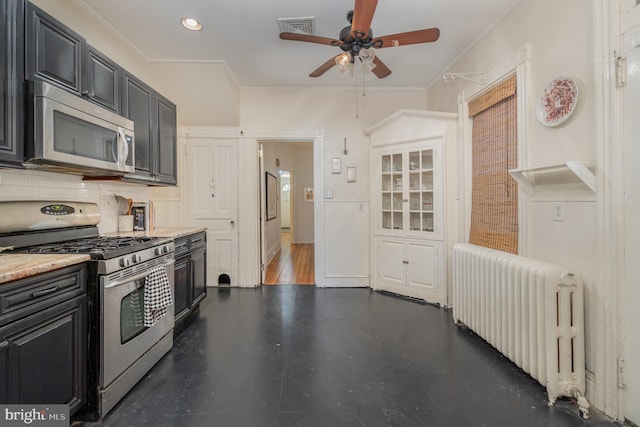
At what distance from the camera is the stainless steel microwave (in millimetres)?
1438

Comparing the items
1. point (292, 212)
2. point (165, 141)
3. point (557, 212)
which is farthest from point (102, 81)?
point (292, 212)

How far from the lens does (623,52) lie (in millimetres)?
1414

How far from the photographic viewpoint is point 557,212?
1.77 m

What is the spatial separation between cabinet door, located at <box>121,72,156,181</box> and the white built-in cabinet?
8.23ft

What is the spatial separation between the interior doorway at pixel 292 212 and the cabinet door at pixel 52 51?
3.18m

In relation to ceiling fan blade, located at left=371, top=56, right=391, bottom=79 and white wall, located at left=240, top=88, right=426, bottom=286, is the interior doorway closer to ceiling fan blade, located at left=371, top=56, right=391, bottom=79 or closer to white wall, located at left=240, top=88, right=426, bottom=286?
white wall, located at left=240, top=88, right=426, bottom=286

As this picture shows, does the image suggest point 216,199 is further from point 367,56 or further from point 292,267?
point 367,56

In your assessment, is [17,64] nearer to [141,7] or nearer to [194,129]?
[141,7]

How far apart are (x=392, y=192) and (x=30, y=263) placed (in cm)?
316

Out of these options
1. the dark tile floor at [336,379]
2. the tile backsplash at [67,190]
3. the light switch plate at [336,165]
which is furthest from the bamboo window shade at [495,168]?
the tile backsplash at [67,190]

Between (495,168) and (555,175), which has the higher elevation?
(495,168)

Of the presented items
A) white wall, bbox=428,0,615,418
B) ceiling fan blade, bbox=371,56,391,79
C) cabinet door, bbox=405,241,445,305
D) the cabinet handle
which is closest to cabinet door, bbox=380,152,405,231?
cabinet door, bbox=405,241,445,305

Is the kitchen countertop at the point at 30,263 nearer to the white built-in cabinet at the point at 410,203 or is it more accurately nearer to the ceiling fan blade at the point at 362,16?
the ceiling fan blade at the point at 362,16

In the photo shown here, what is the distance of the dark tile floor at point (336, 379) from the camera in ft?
4.83
